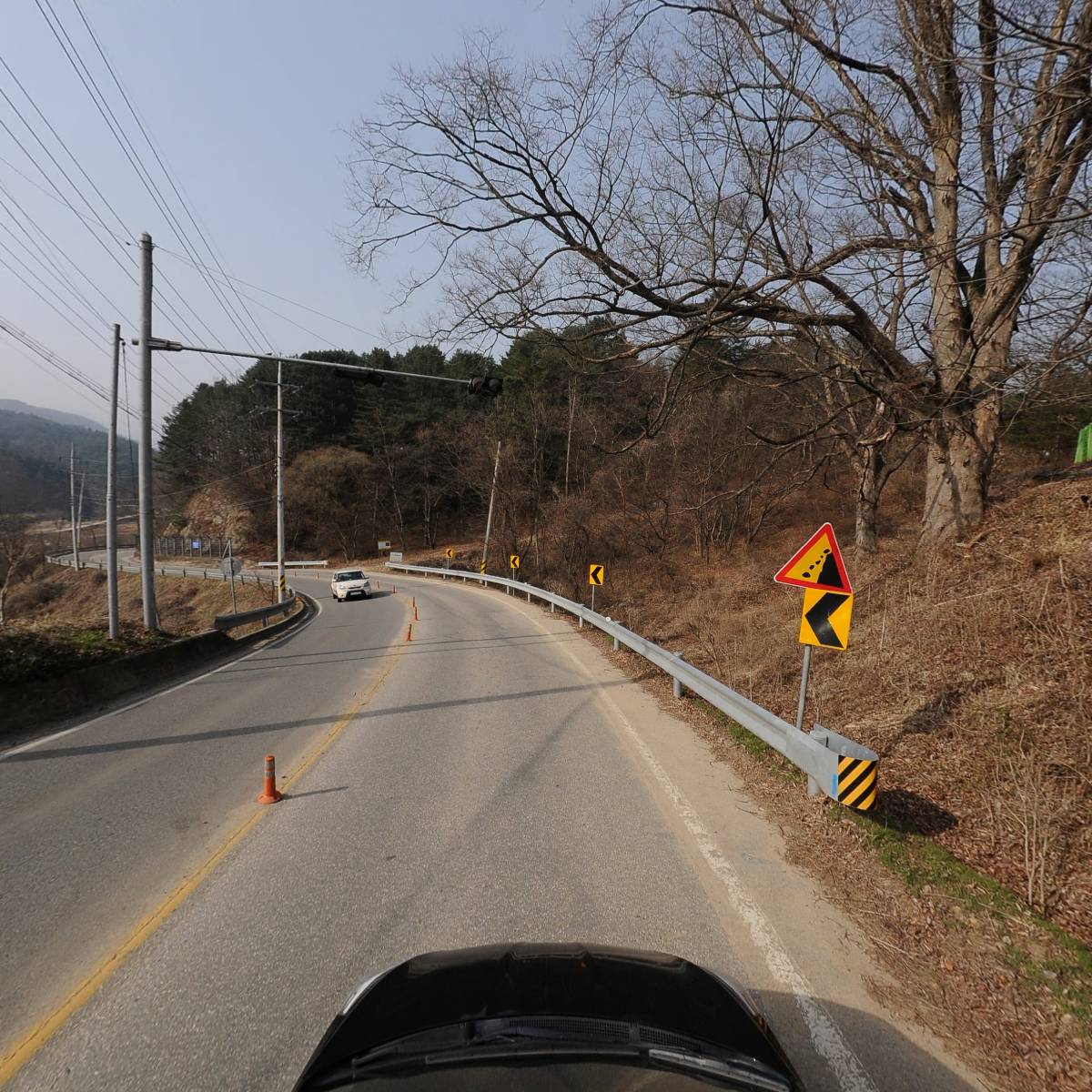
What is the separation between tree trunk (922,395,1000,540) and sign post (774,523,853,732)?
5.74 metres

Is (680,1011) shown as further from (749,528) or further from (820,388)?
(749,528)

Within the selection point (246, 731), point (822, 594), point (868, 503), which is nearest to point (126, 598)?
point (246, 731)

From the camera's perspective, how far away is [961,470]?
11367 millimetres

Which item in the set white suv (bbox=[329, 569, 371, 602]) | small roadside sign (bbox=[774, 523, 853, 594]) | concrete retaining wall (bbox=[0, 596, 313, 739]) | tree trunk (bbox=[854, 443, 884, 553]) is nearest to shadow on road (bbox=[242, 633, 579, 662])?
concrete retaining wall (bbox=[0, 596, 313, 739])

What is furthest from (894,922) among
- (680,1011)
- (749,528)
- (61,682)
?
(749,528)

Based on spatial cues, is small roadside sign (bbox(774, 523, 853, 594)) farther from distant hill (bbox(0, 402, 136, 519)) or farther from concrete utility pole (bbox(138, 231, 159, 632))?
distant hill (bbox(0, 402, 136, 519))

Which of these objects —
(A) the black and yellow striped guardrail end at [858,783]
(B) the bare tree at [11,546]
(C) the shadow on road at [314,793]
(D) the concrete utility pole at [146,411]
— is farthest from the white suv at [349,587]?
(A) the black and yellow striped guardrail end at [858,783]

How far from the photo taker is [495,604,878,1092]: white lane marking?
2.75 metres

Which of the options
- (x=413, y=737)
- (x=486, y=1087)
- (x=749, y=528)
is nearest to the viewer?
(x=486, y=1087)

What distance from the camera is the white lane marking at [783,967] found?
9.02 ft

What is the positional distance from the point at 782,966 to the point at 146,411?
47.3 ft

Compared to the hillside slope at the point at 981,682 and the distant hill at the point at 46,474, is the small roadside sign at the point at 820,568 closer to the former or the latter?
the hillside slope at the point at 981,682

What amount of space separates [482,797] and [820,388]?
53.9ft

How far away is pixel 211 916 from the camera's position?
3.97m
